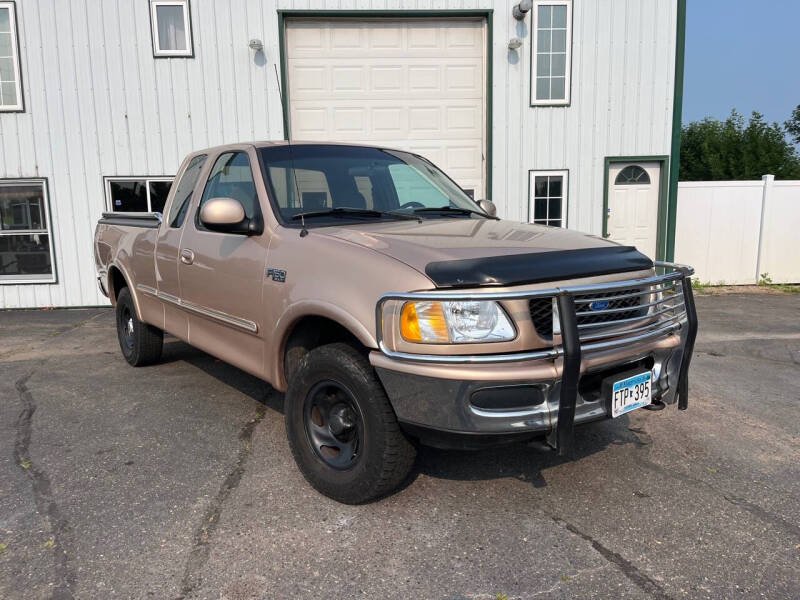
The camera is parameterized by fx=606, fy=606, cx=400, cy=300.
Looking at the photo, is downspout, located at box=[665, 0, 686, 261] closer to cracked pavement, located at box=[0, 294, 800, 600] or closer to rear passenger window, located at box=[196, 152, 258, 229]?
cracked pavement, located at box=[0, 294, 800, 600]

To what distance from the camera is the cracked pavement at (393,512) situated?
252 cm

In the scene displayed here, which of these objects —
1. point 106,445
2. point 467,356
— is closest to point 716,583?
point 467,356

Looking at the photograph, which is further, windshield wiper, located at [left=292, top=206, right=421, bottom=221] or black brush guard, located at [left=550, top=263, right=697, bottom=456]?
windshield wiper, located at [left=292, top=206, right=421, bottom=221]

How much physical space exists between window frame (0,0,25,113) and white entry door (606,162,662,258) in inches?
382

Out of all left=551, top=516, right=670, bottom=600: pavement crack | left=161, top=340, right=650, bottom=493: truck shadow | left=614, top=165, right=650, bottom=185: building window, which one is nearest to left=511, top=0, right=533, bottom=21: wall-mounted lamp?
left=614, top=165, right=650, bottom=185: building window

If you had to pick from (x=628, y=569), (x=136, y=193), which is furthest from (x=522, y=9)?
(x=628, y=569)

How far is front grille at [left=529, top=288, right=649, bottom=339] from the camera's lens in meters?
2.71


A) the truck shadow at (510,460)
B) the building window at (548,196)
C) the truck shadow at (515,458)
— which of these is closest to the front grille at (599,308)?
the truck shadow at (515,458)

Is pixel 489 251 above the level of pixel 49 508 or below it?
above

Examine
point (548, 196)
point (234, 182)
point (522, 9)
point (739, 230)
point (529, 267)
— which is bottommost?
point (739, 230)

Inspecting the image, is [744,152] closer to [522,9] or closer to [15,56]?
[522,9]

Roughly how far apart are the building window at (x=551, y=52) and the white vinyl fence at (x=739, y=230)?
3.02m

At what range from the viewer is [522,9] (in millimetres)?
9633

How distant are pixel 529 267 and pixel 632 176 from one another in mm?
8735
